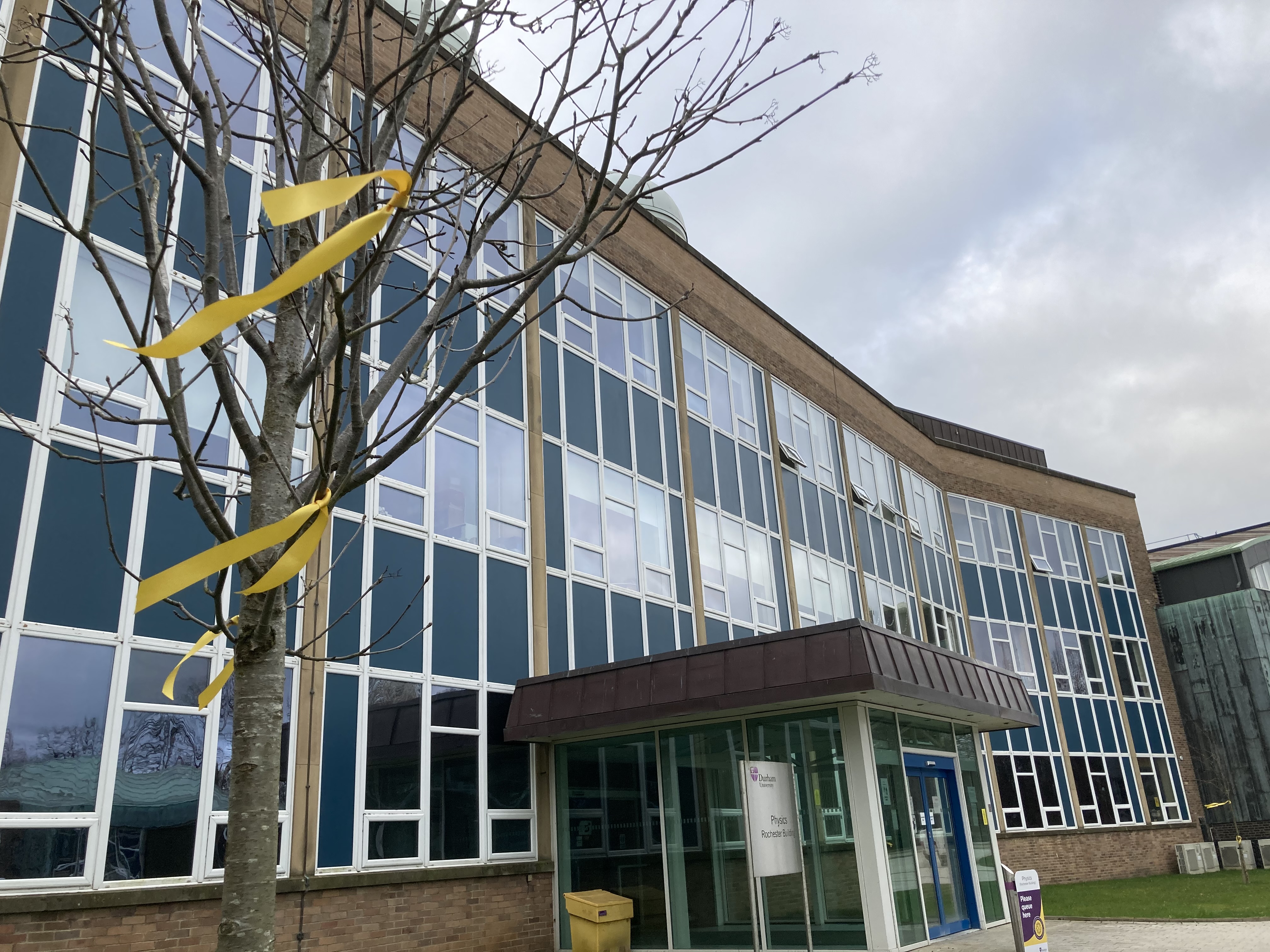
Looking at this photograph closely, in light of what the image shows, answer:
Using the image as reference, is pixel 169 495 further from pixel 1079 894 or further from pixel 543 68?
pixel 1079 894

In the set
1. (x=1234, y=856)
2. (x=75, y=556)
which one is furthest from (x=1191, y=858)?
(x=75, y=556)

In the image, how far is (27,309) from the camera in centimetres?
905

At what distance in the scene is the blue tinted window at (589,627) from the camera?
1424 centimetres

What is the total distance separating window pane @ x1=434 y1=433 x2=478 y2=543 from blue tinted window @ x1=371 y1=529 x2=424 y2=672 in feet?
2.02

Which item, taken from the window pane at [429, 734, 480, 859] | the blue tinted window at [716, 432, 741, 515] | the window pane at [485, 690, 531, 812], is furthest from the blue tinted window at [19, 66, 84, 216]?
the blue tinted window at [716, 432, 741, 515]

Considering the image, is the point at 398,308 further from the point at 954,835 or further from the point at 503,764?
the point at 954,835

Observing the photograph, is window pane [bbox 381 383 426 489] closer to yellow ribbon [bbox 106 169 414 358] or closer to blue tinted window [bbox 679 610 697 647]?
blue tinted window [bbox 679 610 697 647]

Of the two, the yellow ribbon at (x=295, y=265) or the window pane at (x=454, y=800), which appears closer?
the yellow ribbon at (x=295, y=265)

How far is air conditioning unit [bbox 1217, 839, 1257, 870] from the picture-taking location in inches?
1083

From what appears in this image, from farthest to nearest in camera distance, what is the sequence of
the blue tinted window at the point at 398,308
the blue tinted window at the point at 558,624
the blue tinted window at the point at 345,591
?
the blue tinted window at the point at 558,624, the blue tinted window at the point at 398,308, the blue tinted window at the point at 345,591

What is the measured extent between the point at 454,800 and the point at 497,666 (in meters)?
1.80

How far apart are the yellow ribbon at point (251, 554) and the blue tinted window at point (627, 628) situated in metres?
11.8

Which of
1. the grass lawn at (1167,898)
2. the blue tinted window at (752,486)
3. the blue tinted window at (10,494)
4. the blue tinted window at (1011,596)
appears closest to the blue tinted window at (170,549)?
the blue tinted window at (10,494)

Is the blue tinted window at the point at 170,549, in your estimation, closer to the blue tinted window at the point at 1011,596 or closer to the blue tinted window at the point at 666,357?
the blue tinted window at the point at 666,357
